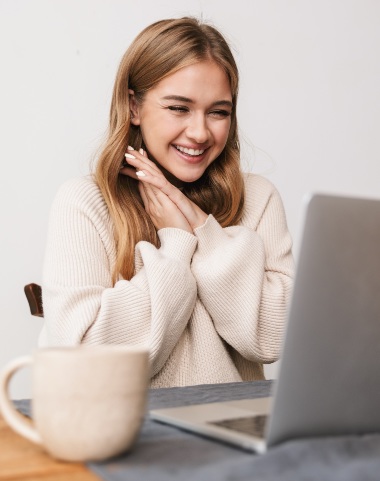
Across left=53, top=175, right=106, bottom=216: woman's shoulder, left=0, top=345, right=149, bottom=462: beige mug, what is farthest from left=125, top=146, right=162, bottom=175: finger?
left=0, top=345, right=149, bottom=462: beige mug

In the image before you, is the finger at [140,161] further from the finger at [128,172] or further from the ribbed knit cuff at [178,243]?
the ribbed knit cuff at [178,243]

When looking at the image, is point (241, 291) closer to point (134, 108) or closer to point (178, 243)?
point (178, 243)

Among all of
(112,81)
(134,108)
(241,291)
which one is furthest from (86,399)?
(112,81)

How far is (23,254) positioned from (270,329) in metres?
0.85

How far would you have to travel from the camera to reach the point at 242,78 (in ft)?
7.86

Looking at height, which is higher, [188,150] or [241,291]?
[188,150]

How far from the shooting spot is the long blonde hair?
1.61 meters

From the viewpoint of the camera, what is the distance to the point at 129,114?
1.70 m

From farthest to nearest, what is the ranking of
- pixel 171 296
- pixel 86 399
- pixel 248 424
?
1. pixel 171 296
2. pixel 248 424
3. pixel 86 399

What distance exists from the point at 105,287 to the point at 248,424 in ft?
2.87

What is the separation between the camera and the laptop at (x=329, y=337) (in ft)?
1.89

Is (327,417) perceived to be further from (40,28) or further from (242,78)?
(242,78)

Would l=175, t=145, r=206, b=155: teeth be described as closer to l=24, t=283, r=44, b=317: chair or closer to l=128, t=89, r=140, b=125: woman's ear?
l=128, t=89, r=140, b=125: woman's ear

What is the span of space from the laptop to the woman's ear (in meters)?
1.17
